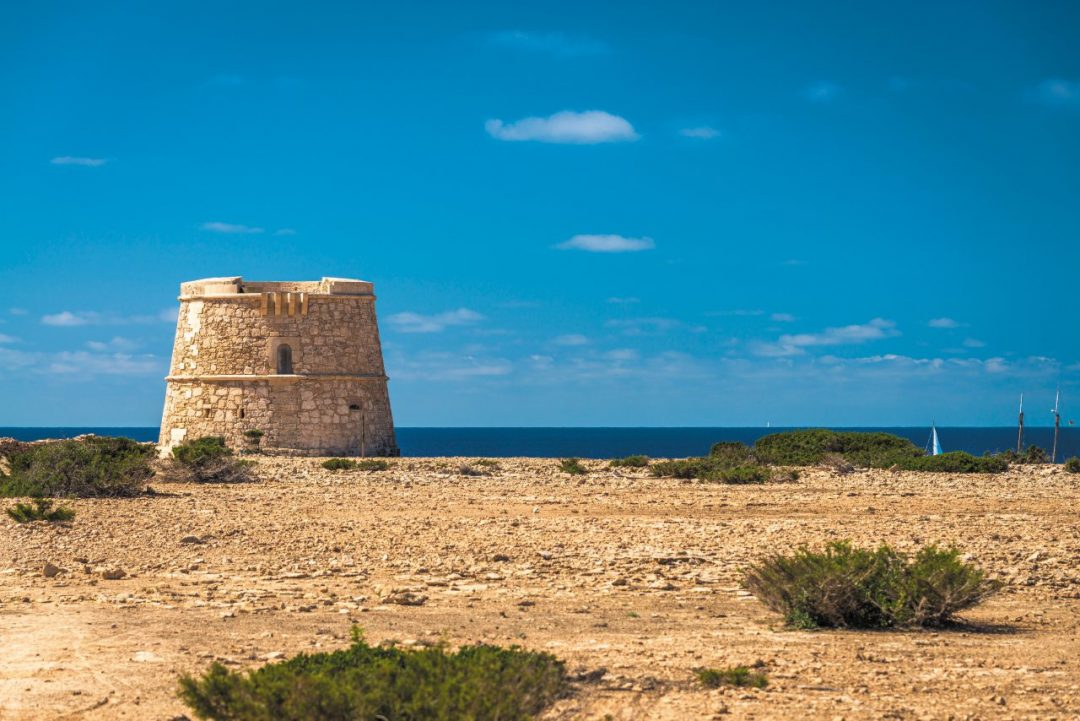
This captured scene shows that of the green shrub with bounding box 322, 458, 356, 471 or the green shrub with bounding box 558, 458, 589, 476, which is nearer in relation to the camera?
the green shrub with bounding box 558, 458, 589, 476

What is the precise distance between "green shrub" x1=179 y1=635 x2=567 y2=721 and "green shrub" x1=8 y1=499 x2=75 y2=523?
29.8 feet

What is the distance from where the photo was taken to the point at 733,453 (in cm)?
3033

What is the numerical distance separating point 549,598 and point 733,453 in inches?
809

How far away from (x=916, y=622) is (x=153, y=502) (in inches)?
453

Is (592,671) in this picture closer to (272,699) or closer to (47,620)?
(272,699)

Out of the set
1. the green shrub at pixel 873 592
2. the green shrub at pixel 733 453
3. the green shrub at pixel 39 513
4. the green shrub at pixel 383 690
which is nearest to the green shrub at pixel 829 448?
the green shrub at pixel 733 453

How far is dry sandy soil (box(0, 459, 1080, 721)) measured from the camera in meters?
7.23

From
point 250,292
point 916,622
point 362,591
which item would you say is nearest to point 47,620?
point 362,591

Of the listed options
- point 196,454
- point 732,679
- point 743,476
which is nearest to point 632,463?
point 743,476

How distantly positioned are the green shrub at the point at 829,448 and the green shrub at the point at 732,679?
21.1 m

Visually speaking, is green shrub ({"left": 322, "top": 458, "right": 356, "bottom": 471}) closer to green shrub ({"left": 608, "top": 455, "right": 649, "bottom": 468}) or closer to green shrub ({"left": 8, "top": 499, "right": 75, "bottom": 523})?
green shrub ({"left": 608, "top": 455, "right": 649, "bottom": 468})

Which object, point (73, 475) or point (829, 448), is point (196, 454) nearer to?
point (73, 475)

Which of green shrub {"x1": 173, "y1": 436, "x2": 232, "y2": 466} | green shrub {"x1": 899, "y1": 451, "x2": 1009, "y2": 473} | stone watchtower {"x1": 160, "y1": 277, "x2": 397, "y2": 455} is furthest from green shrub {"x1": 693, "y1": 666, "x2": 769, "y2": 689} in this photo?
stone watchtower {"x1": 160, "y1": 277, "x2": 397, "y2": 455}

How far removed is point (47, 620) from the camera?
9.34 m
